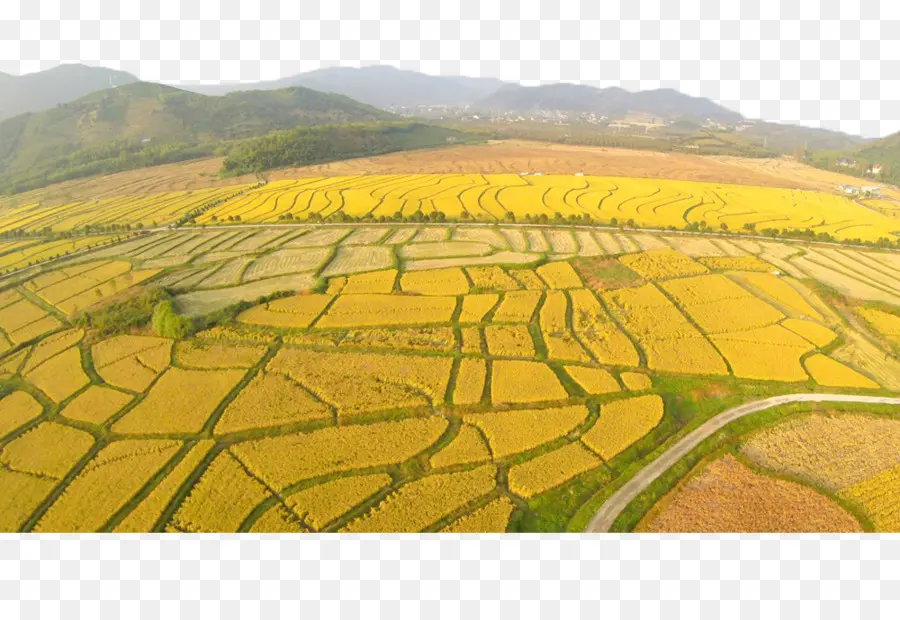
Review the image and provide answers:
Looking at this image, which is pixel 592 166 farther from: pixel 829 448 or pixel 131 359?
pixel 131 359

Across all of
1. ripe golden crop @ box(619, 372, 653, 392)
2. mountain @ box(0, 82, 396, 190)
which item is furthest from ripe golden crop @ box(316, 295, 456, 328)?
mountain @ box(0, 82, 396, 190)

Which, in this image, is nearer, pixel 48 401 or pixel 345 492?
pixel 345 492

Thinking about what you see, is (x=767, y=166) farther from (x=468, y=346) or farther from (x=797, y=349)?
(x=468, y=346)

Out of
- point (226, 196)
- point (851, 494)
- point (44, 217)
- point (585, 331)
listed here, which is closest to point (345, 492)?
point (585, 331)

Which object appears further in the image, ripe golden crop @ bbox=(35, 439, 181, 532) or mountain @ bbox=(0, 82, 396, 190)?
mountain @ bbox=(0, 82, 396, 190)

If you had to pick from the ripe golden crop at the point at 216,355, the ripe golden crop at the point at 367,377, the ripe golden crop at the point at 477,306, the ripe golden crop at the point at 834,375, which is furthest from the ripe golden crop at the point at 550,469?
the ripe golden crop at the point at 216,355

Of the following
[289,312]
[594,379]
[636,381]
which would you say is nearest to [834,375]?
[636,381]

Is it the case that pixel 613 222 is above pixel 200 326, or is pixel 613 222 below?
above

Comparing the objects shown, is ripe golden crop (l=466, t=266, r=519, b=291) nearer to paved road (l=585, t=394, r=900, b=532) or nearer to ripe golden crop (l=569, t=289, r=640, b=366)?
ripe golden crop (l=569, t=289, r=640, b=366)
